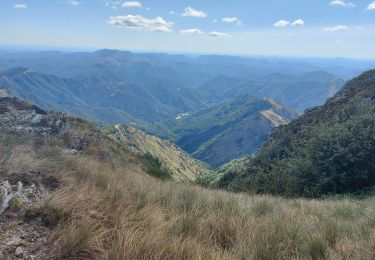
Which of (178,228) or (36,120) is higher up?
(178,228)

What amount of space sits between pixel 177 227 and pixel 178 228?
0.8 inches

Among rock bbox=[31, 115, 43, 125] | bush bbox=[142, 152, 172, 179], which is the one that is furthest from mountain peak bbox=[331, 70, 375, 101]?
rock bbox=[31, 115, 43, 125]

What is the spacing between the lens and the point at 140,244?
412 cm

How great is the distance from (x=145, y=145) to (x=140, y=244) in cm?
17197

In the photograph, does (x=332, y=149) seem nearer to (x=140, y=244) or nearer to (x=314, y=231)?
(x=314, y=231)

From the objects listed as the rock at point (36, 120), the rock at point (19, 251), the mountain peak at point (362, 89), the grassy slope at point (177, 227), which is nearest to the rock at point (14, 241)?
the rock at point (19, 251)

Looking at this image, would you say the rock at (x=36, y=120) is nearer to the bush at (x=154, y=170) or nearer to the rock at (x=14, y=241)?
the bush at (x=154, y=170)

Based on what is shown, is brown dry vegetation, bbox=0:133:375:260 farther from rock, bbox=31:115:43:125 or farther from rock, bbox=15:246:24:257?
rock, bbox=31:115:43:125

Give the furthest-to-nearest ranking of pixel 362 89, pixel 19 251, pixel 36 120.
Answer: pixel 362 89 < pixel 36 120 < pixel 19 251

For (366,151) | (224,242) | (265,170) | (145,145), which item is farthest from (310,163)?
(145,145)

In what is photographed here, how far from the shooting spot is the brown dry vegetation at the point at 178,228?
4.25 meters

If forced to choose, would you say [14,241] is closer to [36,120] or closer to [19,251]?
[19,251]

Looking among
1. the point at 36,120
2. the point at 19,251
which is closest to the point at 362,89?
the point at 36,120

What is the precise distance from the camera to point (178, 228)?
530 cm
